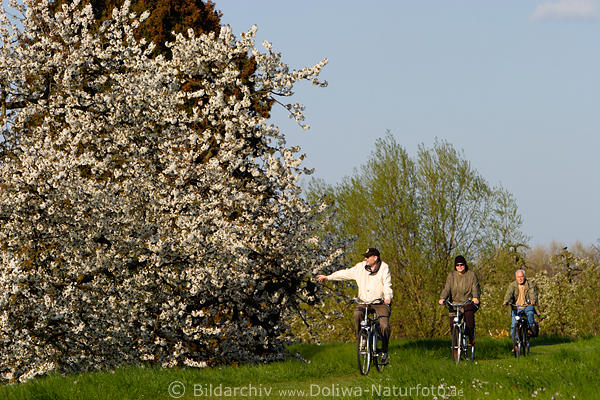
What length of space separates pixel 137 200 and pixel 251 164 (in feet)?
8.80

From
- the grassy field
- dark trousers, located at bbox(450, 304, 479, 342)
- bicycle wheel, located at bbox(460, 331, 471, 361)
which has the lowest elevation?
the grassy field

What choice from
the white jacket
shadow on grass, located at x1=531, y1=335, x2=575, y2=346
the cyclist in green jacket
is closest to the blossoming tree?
the white jacket

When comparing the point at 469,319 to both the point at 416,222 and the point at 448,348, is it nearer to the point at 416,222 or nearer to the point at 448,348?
the point at 448,348

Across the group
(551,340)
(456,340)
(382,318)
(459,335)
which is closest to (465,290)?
(459,335)

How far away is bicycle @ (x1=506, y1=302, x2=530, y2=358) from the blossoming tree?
434 cm

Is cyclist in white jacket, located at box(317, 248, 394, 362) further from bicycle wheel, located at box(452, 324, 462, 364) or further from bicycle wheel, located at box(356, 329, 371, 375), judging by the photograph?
bicycle wheel, located at box(452, 324, 462, 364)

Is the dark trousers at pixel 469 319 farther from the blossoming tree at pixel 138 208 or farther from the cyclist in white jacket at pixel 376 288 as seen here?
the blossoming tree at pixel 138 208

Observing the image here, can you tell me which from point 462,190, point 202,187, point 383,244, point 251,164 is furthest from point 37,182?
point 462,190

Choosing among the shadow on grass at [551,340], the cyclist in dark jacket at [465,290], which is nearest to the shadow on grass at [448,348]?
the cyclist in dark jacket at [465,290]

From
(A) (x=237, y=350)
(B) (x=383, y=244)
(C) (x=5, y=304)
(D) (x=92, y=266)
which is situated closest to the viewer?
(C) (x=5, y=304)

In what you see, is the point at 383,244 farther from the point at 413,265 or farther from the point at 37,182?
the point at 37,182

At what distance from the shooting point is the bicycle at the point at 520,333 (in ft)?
55.6

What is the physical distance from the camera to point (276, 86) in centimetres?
1650

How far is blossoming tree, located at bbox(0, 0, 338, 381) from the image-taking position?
14.0m
